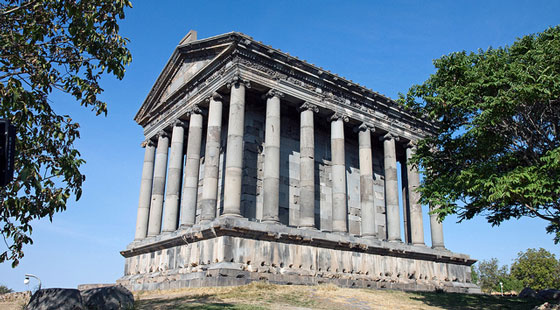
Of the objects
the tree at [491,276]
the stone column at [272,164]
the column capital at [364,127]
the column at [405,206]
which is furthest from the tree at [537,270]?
the stone column at [272,164]

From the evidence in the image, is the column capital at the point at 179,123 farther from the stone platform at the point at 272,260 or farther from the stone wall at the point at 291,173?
the stone platform at the point at 272,260

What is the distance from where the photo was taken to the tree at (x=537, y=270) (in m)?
72.8

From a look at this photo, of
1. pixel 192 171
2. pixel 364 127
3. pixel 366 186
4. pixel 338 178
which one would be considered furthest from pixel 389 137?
pixel 192 171

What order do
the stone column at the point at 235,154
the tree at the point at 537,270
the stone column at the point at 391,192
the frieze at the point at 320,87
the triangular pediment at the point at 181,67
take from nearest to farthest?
the stone column at the point at 235,154
the frieze at the point at 320,87
the triangular pediment at the point at 181,67
the stone column at the point at 391,192
the tree at the point at 537,270

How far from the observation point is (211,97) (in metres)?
26.7

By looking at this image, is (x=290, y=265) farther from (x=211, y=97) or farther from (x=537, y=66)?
(x=537, y=66)

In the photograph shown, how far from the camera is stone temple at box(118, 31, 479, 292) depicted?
22.9 meters

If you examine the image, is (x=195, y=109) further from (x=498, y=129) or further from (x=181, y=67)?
(x=498, y=129)

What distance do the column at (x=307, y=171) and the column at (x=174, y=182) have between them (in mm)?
7527

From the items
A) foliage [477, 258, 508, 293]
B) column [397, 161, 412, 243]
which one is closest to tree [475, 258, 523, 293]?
foliage [477, 258, 508, 293]

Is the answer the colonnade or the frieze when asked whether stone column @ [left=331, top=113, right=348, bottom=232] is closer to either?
the colonnade

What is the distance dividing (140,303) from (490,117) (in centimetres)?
1418

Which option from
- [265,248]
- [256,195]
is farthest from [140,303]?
[256,195]

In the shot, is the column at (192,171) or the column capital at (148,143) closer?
the column at (192,171)
